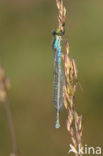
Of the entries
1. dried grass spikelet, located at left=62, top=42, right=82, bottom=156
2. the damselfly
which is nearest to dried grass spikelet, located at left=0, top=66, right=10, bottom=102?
dried grass spikelet, located at left=62, top=42, right=82, bottom=156

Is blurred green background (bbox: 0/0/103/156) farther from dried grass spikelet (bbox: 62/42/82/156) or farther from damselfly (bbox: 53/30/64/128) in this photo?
dried grass spikelet (bbox: 62/42/82/156)

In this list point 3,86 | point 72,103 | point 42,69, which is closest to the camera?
point 3,86

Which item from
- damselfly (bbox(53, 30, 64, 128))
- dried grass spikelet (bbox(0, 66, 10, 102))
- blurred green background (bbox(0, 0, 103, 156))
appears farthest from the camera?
blurred green background (bbox(0, 0, 103, 156))

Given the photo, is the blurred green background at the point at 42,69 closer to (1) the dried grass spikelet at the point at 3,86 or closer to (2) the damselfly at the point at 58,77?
(2) the damselfly at the point at 58,77

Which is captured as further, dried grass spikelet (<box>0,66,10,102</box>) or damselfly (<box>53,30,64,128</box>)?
damselfly (<box>53,30,64,128</box>)

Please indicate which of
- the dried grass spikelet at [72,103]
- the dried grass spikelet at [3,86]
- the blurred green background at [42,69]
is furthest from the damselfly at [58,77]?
the blurred green background at [42,69]

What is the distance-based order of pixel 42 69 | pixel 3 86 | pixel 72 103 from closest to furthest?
1. pixel 3 86
2. pixel 72 103
3. pixel 42 69

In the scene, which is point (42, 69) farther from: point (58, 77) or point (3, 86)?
point (3, 86)

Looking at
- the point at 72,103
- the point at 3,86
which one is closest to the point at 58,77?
the point at 72,103

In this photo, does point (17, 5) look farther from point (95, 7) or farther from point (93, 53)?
point (93, 53)
